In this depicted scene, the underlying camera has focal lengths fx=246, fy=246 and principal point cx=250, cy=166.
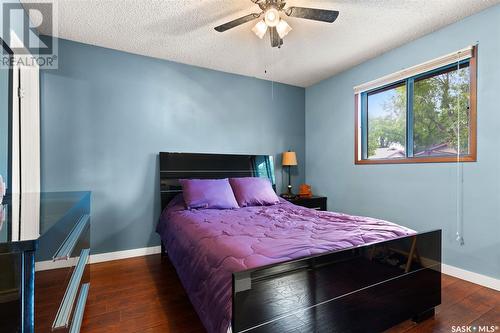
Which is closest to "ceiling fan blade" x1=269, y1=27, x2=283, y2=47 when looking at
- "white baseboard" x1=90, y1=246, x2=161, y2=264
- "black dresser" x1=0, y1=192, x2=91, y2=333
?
"black dresser" x1=0, y1=192, x2=91, y2=333

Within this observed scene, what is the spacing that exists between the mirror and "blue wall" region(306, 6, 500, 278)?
12.0 feet

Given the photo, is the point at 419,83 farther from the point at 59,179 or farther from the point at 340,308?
the point at 59,179

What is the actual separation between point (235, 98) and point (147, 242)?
7.60 ft

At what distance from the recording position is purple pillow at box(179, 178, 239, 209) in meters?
2.77

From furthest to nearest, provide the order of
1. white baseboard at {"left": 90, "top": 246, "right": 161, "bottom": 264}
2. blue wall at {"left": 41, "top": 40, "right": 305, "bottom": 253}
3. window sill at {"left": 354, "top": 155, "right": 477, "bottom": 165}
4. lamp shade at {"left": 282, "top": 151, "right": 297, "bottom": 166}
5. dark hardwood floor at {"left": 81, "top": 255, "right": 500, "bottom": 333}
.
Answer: lamp shade at {"left": 282, "top": 151, "right": 297, "bottom": 166}, white baseboard at {"left": 90, "top": 246, "right": 161, "bottom": 264}, blue wall at {"left": 41, "top": 40, "right": 305, "bottom": 253}, window sill at {"left": 354, "top": 155, "right": 477, "bottom": 165}, dark hardwood floor at {"left": 81, "top": 255, "right": 500, "bottom": 333}

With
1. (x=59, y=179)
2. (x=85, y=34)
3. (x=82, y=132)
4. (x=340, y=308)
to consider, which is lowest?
(x=340, y=308)

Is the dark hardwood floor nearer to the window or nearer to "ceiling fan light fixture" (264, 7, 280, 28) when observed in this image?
the window

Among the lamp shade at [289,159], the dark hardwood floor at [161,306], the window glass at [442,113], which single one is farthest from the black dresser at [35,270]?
the window glass at [442,113]

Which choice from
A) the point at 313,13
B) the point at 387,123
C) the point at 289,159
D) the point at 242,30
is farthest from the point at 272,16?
the point at 289,159

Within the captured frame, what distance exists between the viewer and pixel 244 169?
360 cm

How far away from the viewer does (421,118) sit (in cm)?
277

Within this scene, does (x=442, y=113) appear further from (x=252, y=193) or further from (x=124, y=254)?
(x=124, y=254)

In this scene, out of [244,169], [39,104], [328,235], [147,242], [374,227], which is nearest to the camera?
[328,235]

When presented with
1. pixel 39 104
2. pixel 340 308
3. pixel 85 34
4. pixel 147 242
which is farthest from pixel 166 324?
pixel 85 34
